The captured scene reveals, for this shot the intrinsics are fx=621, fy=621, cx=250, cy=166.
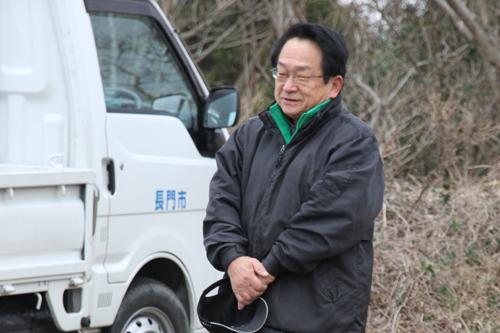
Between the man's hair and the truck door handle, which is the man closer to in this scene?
the man's hair

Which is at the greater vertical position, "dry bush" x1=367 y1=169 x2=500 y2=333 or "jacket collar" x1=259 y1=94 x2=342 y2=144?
"jacket collar" x1=259 y1=94 x2=342 y2=144

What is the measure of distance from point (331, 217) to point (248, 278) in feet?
1.18

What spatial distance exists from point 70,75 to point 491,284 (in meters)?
3.67

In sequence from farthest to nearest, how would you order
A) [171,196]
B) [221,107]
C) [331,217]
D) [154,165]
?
1. [221,107]
2. [171,196]
3. [154,165]
4. [331,217]

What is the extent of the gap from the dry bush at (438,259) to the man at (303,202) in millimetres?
2651

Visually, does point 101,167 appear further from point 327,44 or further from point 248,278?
point 327,44

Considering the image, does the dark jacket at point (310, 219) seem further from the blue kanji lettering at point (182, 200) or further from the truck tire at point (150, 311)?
the blue kanji lettering at point (182, 200)

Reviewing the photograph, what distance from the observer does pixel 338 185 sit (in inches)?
83.4

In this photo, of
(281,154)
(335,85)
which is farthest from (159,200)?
(335,85)

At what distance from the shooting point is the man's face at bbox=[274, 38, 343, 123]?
90.6 inches

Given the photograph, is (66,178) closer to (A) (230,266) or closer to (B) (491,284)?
(A) (230,266)

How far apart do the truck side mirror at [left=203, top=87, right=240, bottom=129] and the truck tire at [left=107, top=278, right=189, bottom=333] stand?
1.01m

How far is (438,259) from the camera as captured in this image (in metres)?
5.47

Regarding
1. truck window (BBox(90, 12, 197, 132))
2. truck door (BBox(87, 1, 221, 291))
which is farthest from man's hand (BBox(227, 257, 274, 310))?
truck window (BBox(90, 12, 197, 132))
